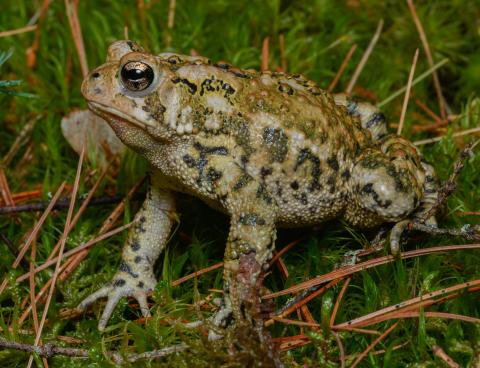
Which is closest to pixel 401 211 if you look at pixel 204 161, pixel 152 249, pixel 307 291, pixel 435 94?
pixel 307 291

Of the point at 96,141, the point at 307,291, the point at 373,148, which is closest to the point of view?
the point at 307,291

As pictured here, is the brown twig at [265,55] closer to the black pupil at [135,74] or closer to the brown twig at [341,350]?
the black pupil at [135,74]

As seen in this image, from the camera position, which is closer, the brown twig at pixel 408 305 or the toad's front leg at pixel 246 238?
the brown twig at pixel 408 305

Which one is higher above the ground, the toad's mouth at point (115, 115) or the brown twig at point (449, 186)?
the toad's mouth at point (115, 115)

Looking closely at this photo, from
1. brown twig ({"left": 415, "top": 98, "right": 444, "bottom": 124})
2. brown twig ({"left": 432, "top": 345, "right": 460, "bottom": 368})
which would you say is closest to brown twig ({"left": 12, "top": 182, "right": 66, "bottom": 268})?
brown twig ({"left": 432, "top": 345, "right": 460, "bottom": 368})

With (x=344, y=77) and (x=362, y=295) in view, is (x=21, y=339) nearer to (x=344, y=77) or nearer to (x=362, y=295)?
(x=362, y=295)

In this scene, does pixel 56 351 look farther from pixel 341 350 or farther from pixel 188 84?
pixel 188 84

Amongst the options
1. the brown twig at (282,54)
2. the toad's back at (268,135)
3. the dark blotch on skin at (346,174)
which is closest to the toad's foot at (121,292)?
the toad's back at (268,135)
